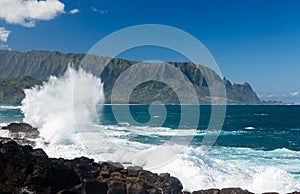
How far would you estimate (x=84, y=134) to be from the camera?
109 ft

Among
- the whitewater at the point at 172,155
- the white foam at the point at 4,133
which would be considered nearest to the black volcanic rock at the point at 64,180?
the whitewater at the point at 172,155

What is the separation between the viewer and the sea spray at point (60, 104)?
3170 centimetres

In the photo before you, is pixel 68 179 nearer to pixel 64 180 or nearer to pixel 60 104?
pixel 64 180

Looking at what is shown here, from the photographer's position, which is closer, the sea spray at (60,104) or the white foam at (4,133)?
the white foam at (4,133)

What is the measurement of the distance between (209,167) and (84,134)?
662 inches

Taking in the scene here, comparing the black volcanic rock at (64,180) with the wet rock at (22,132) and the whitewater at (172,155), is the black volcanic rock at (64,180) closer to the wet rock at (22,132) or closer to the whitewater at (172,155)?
the whitewater at (172,155)

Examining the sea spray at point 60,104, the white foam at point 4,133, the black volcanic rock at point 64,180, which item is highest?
the sea spray at point 60,104

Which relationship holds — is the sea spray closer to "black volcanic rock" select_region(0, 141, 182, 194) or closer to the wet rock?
the wet rock

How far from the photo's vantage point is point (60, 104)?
1644 inches

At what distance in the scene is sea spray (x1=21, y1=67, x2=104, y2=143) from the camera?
31.7 metres

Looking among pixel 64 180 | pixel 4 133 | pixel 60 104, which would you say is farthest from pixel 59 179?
pixel 60 104

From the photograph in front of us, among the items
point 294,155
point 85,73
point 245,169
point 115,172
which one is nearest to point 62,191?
point 115,172

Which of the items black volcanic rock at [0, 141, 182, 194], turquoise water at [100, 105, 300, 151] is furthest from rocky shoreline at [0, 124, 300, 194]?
turquoise water at [100, 105, 300, 151]

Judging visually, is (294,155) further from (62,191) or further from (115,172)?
(62,191)
